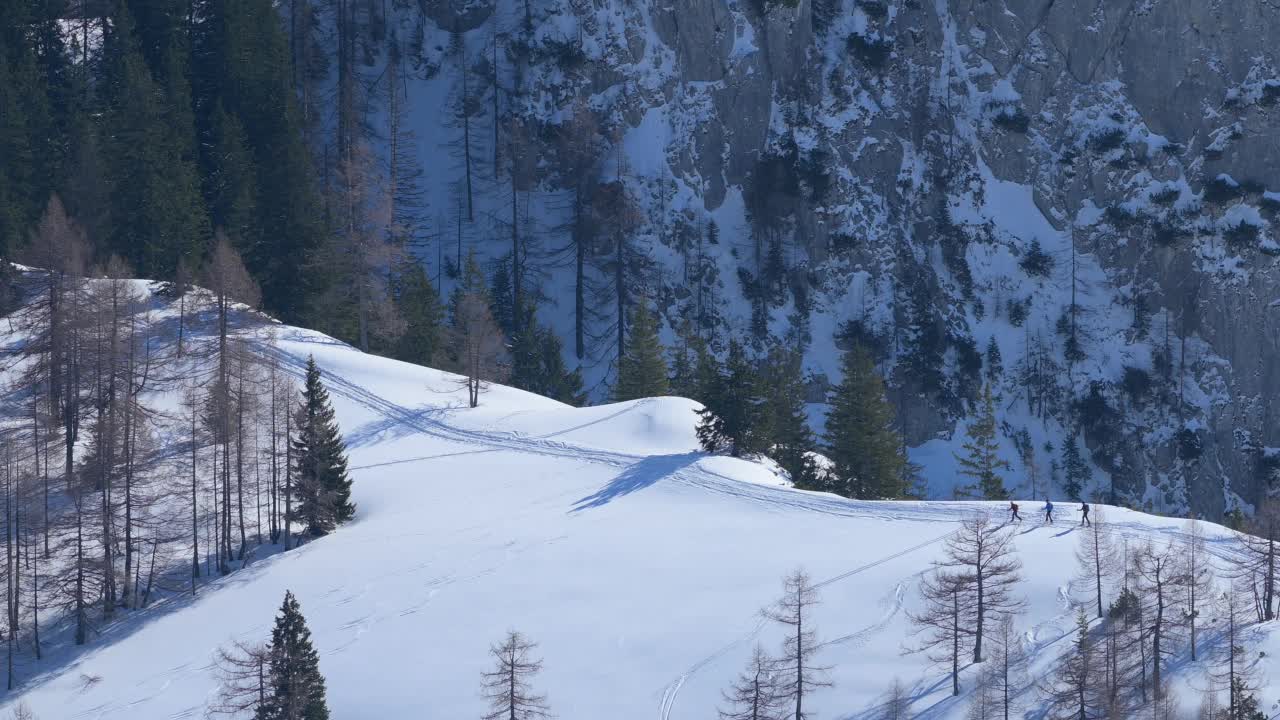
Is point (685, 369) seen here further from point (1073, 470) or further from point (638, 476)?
point (1073, 470)

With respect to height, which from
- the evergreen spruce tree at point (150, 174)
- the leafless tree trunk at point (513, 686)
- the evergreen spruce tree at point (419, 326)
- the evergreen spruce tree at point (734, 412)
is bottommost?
the leafless tree trunk at point (513, 686)

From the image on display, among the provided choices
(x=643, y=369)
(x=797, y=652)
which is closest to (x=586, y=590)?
Answer: (x=797, y=652)

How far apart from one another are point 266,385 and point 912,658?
27138 millimetres

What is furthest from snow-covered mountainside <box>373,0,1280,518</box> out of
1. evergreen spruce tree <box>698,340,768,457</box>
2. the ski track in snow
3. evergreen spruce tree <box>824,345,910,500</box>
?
evergreen spruce tree <box>698,340,768,457</box>

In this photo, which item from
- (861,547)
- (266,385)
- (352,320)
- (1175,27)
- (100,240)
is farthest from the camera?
(1175,27)

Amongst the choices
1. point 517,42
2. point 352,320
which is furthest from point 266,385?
point 517,42

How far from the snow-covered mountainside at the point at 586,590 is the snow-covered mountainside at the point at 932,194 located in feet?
82.4

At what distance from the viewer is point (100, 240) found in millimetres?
59312

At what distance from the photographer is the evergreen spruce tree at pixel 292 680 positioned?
2977cm

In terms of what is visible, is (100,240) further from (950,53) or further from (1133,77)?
(1133,77)

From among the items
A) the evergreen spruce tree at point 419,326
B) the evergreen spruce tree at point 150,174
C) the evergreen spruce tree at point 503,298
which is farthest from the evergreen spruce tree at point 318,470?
the evergreen spruce tree at point 503,298

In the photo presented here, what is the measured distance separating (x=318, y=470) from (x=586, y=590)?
11365 millimetres

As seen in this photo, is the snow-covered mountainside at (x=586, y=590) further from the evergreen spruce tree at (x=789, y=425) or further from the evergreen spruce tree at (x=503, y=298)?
the evergreen spruce tree at (x=503, y=298)

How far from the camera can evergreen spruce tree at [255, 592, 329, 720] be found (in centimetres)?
2977
